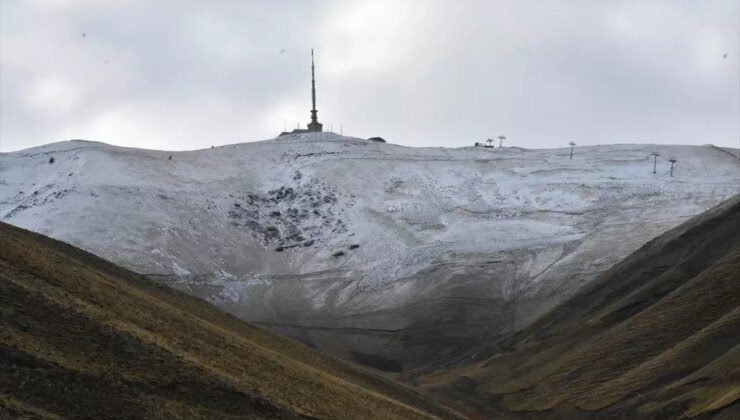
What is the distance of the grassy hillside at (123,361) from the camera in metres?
22.8

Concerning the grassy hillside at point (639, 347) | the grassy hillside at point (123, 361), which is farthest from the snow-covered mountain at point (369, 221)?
the grassy hillside at point (123, 361)

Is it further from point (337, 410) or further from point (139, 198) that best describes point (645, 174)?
point (337, 410)

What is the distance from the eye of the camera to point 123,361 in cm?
2492

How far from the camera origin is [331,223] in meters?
86.1

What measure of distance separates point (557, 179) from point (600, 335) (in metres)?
45.9

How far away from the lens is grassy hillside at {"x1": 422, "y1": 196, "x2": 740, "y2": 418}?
37312mm

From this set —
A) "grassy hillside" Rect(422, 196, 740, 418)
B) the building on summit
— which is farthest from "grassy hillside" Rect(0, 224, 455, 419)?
the building on summit

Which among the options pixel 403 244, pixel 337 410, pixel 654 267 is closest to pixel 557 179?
pixel 403 244

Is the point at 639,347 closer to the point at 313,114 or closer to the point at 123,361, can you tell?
the point at 123,361

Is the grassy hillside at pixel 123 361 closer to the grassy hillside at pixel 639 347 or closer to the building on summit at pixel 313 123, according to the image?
the grassy hillside at pixel 639 347

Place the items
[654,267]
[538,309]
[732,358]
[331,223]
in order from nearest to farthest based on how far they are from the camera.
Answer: [732,358]
[654,267]
[538,309]
[331,223]

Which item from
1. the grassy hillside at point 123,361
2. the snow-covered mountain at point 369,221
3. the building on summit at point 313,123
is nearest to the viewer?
the grassy hillside at point 123,361

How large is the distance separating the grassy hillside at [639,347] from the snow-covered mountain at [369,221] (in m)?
8.13

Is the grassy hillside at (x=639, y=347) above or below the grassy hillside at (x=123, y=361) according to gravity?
below
